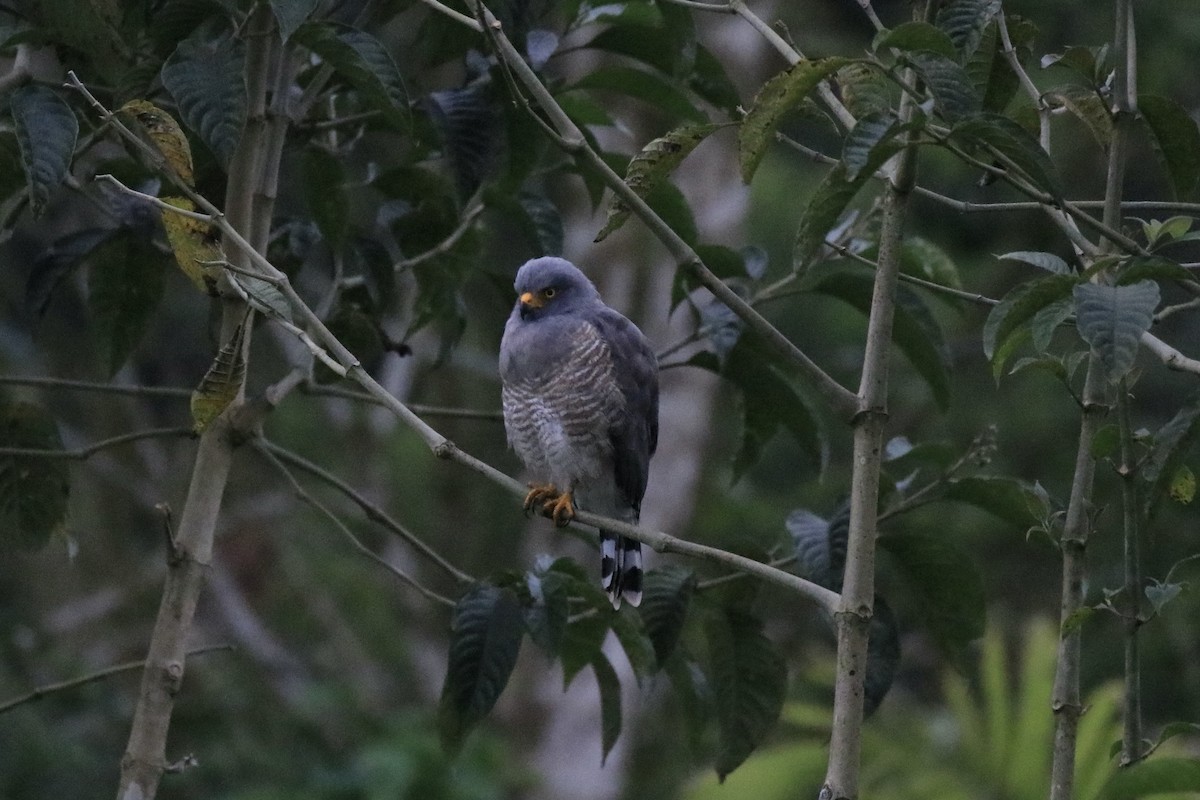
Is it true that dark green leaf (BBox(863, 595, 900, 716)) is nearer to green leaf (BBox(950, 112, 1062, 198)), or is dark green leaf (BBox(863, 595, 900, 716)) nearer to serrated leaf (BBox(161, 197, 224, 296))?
green leaf (BBox(950, 112, 1062, 198))

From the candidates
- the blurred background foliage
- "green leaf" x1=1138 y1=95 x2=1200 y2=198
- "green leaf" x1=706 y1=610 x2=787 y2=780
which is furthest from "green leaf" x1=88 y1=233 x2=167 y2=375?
"green leaf" x1=1138 y1=95 x2=1200 y2=198

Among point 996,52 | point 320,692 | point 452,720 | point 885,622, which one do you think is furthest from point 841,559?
point 320,692

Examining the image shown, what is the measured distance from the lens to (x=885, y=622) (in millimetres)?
2637

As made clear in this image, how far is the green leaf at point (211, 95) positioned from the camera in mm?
2199

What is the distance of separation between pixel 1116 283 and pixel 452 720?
1.31 metres

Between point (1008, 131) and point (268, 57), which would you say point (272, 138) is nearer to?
point (268, 57)


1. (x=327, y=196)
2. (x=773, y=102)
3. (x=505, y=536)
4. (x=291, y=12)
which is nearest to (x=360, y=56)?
(x=291, y=12)

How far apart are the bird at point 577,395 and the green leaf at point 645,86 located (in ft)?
1.80

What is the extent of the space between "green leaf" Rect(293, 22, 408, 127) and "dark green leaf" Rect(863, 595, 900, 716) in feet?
3.90

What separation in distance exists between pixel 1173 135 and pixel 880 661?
3.40ft

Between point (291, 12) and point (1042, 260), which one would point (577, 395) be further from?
point (1042, 260)

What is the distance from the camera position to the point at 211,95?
7.27ft

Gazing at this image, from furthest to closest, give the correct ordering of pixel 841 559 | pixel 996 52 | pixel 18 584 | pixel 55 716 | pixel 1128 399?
pixel 18 584
pixel 55 716
pixel 841 559
pixel 996 52
pixel 1128 399

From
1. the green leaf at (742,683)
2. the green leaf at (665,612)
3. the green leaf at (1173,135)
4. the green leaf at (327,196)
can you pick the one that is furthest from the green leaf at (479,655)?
the green leaf at (1173,135)
